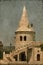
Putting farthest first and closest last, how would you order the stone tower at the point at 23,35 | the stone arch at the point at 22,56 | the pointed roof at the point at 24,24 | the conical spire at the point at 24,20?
1. the conical spire at the point at 24,20
2. the pointed roof at the point at 24,24
3. the stone tower at the point at 23,35
4. the stone arch at the point at 22,56

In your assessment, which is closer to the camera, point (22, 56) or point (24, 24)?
point (22, 56)

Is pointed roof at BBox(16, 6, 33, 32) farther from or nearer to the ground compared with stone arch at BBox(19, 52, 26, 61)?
farther from the ground

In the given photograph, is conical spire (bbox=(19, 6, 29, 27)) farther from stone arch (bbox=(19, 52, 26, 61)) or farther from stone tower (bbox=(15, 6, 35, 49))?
stone arch (bbox=(19, 52, 26, 61))

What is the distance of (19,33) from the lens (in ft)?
190

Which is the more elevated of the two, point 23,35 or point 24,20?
point 24,20

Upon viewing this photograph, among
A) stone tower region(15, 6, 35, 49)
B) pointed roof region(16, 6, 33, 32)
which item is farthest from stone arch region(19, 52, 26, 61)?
pointed roof region(16, 6, 33, 32)

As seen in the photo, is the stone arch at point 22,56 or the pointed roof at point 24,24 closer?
the stone arch at point 22,56

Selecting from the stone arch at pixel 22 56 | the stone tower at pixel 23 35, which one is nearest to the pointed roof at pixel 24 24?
the stone tower at pixel 23 35

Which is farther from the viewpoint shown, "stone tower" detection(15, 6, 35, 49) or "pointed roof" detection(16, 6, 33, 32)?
"pointed roof" detection(16, 6, 33, 32)

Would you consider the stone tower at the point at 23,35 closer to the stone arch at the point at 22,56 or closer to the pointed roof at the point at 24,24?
the pointed roof at the point at 24,24

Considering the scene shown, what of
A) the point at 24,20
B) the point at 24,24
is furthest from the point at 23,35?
the point at 24,20

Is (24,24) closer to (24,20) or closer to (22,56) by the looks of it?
(24,20)

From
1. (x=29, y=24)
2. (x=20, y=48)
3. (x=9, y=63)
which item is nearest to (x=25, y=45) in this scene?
(x=20, y=48)

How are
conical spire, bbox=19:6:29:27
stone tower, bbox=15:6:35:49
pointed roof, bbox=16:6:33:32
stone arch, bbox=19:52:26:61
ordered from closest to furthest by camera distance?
stone arch, bbox=19:52:26:61
stone tower, bbox=15:6:35:49
pointed roof, bbox=16:6:33:32
conical spire, bbox=19:6:29:27
